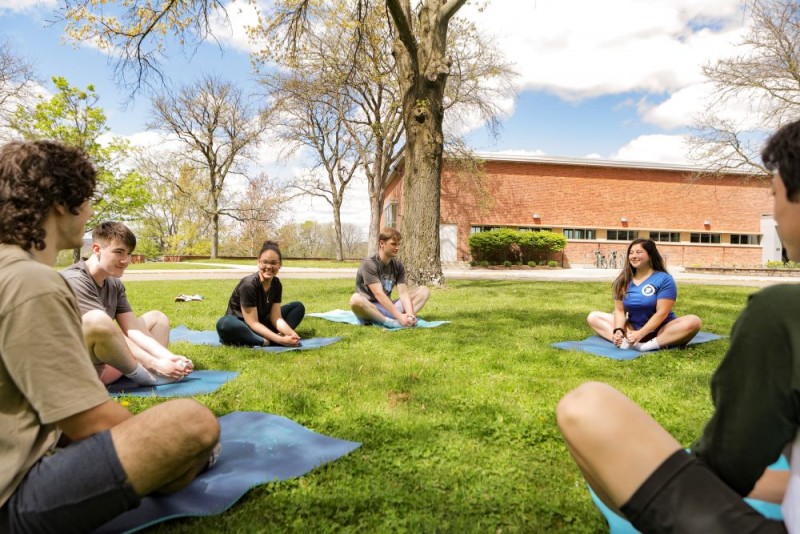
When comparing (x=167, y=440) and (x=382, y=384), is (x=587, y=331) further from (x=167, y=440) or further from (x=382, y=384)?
(x=167, y=440)

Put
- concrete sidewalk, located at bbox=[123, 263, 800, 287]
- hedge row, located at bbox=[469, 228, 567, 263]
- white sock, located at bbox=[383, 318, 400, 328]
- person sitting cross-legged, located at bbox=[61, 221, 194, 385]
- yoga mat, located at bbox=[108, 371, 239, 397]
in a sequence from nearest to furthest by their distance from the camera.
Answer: person sitting cross-legged, located at bbox=[61, 221, 194, 385] < yoga mat, located at bbox=[108, 371, 239, 397] < white sock, located at bbox=[383, 318, 400, 328] < concrete sidewalk, located at bbox=[123, 263, 800, 287] < hedge row, located at bbox=[469, 228, 567, 263]

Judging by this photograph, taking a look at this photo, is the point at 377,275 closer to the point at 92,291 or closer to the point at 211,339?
the point at 211,339

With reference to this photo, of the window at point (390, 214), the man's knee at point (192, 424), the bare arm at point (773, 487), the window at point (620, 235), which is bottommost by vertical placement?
the bare arm at point (773, 487)

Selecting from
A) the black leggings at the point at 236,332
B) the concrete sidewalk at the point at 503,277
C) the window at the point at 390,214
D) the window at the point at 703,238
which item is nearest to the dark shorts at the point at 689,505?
the black leggings at the point at 236,332

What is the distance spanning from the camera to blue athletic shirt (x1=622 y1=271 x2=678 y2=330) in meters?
5.26

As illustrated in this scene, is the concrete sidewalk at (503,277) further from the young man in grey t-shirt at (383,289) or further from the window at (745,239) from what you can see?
the young man in grey t-shirt at (383,289)

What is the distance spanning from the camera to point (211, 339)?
6160 millimetres

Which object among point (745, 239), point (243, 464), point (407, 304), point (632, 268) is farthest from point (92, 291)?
point (745, 239)

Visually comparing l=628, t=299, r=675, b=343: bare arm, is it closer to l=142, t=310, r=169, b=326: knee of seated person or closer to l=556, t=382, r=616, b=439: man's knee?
l=556, t=382, r=616, b=439: man's knee

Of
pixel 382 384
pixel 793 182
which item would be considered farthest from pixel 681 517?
pixel 382 384

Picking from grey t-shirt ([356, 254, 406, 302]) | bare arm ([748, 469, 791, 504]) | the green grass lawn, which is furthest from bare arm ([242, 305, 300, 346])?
bare arm ([748, 469, 791, 504])

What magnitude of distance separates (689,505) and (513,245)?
1054 inches

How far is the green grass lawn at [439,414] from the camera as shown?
2.22 m

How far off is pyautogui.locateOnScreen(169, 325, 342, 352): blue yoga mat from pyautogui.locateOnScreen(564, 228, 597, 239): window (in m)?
26.0
